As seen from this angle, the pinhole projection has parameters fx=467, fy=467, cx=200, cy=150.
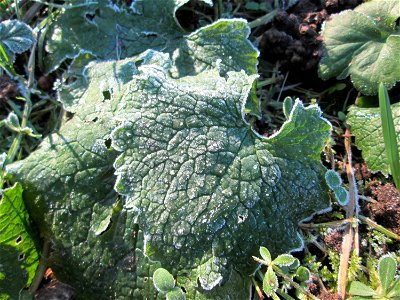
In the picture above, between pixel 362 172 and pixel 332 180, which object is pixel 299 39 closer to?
pixel 362 172

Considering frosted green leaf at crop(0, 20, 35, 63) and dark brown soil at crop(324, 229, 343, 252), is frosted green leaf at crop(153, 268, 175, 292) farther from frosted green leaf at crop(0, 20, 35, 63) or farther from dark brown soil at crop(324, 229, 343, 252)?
frosted green leaf at crop(0, 20, 35, 63)

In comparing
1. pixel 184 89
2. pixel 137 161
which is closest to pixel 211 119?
pixel 184 89

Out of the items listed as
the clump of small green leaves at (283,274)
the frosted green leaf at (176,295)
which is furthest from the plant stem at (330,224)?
the frosted green leaf at (176,295)

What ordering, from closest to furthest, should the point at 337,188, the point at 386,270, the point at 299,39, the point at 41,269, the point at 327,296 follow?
1. the point at 386,270
2. the point at 327,296
3. the point at 337,188
4. the point at 41,269
5. the point at 299,39

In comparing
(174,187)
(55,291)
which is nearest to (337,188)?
(174,187)

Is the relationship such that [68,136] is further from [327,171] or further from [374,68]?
[374,68]

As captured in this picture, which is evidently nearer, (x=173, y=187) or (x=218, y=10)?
(x=173, y=187)
